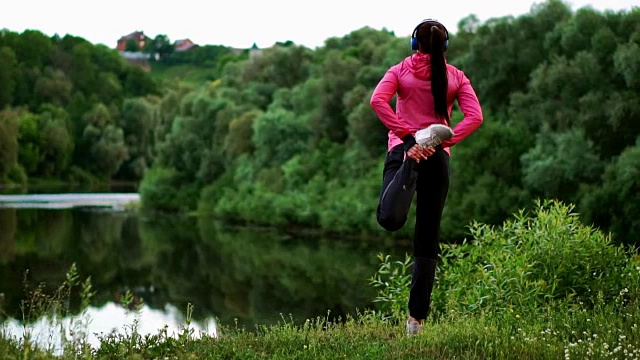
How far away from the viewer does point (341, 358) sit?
571 cm

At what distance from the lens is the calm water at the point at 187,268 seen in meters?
24.8

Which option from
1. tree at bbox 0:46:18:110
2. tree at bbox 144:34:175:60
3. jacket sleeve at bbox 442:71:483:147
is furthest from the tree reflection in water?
tree at bbox 144:34:175:60

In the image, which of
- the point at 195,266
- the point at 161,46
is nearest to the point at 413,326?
the point at 195,266

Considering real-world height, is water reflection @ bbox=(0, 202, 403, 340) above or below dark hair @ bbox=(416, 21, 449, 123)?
below

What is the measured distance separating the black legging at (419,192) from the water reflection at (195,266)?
1265 centimetres

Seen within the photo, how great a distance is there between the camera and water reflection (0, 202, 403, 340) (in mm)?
25625

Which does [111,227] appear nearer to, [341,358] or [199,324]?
[199,324]

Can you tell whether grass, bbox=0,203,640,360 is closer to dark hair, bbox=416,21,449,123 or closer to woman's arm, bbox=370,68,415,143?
woman's arm, bbox=370,68,415,143

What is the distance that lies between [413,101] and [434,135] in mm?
456

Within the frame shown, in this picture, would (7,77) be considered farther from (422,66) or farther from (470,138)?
(422,66)

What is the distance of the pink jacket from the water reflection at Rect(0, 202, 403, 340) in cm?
1293

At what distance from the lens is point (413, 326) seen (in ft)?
22.5

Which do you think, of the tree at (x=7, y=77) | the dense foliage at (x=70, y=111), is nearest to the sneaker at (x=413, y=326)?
the dense foliage at (x=70, y=111)

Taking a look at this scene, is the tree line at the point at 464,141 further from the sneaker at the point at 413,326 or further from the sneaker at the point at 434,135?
the sneaker at the point at 434,135
